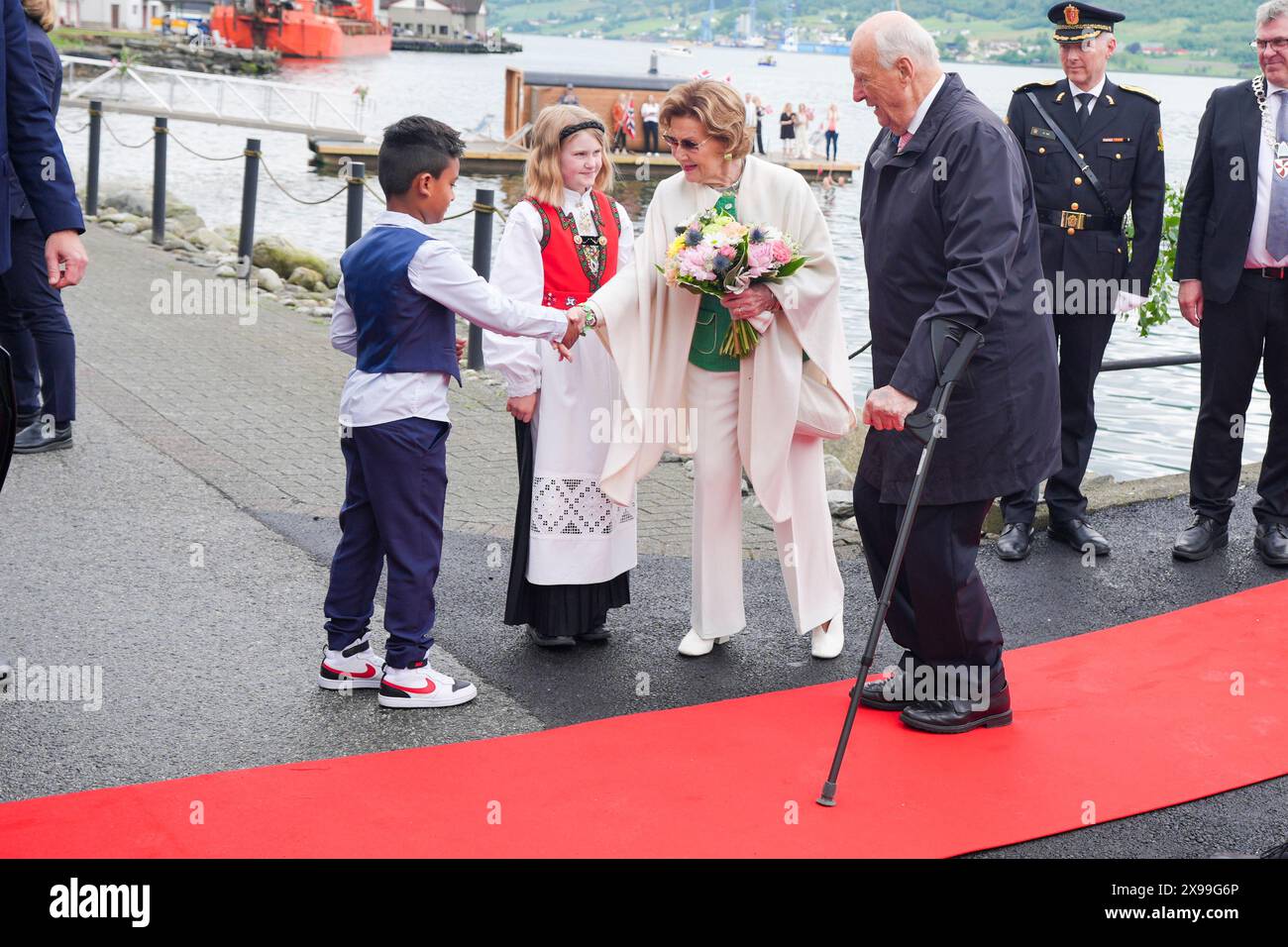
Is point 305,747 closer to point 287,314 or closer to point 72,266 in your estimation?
point 72,266

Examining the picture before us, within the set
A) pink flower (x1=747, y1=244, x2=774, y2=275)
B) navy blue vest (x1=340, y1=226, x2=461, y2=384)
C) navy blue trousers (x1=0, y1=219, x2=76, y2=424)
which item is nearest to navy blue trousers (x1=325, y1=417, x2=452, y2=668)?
navy blue vest (x1=340, y1=226, x2=461, y2=384)

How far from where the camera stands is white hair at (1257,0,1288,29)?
5.79 m

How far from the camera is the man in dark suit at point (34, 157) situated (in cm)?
472

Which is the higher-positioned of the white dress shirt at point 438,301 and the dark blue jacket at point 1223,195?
the dark blue jacket at point 1223,195

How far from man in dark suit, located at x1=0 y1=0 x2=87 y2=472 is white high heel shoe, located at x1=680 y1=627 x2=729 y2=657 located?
2400 millimetres

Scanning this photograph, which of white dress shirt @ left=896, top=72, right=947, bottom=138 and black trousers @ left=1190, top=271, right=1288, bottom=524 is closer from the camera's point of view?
white dress shirt @ left=896, top=72, right=947, bottom=138

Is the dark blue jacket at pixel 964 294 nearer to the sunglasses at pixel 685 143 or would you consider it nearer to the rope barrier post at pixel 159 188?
the sunglasses at pixel 685 143

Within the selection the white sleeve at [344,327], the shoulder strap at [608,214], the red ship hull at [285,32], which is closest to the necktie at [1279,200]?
the shoulder strap at [608,214]

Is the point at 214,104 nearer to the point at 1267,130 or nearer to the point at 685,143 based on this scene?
the point at 1267,130

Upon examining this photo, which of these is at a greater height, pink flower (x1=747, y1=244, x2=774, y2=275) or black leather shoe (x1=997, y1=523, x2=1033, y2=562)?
pink flower (x1=747, y1=244, x2=774, y2=275)

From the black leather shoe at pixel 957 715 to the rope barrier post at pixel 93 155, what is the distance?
13.9 metres

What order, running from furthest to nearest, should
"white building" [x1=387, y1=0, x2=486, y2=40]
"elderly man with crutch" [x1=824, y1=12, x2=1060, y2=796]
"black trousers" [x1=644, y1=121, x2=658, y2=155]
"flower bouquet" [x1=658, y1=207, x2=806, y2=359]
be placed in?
"white building" [x1=387, y1=0, x2=486, y2=40], "black trousers" [x1=644, y1=121, x2=658, y2=155], "flower bouquet" [x1=658, y1=207, x2=806, y2=359], "elderly man with crutch" [x1=824, y1=12, x2=1060, y2=796]

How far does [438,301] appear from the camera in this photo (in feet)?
14.5

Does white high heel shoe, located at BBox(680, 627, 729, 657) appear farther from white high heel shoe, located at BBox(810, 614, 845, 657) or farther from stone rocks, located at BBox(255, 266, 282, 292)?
stone rocks, located at BBox(255, 266, 282, 292)
